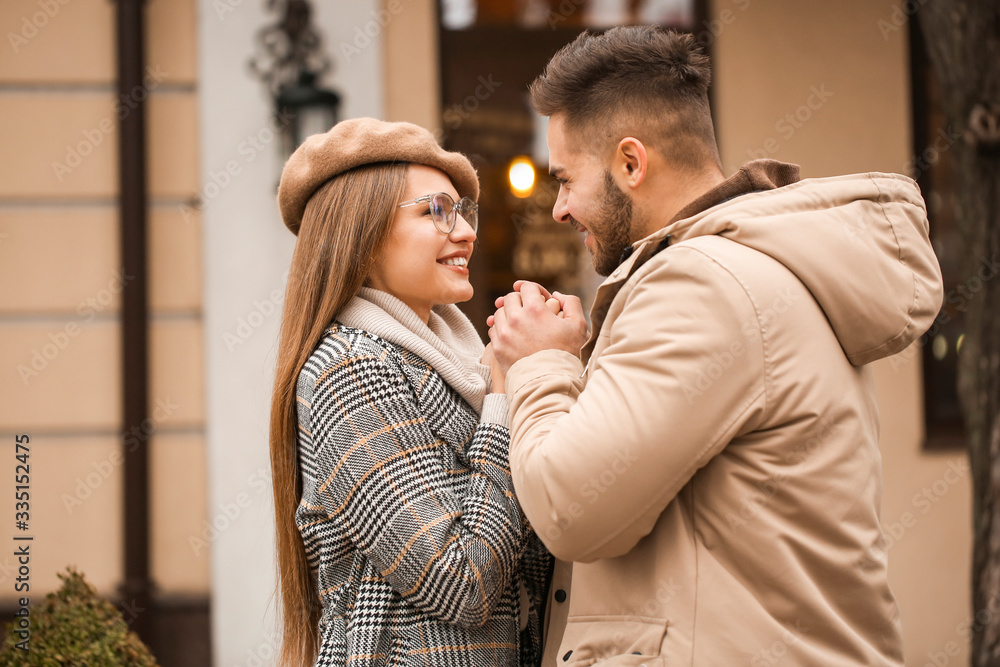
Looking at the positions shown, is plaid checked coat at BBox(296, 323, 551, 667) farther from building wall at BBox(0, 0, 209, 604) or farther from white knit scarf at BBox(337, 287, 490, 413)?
building wall at BBox(0, 0, 209, 604)

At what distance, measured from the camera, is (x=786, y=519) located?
1.44 metres

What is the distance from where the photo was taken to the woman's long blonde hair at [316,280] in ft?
6.27

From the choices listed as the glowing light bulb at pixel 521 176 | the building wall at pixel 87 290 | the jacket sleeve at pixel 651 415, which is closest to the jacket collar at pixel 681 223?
the jacket sleeve at pixel 651 415

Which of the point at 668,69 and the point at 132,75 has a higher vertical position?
the point at 132,75

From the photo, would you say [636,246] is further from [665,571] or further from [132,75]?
[132,75]

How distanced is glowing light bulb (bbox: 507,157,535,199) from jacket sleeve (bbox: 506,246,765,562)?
3493 mm

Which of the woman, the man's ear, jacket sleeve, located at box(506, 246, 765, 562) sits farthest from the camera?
the man's ear

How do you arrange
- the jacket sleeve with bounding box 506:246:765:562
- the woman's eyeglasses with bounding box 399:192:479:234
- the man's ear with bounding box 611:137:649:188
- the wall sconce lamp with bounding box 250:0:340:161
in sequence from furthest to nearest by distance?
the wall sconce lamp with bounding box 250:0:340:161
the woman's eyeglasses with bounding box 399:192:479:234
the man's ear with bounding box 611:137:649:188
the jacket sleeve with bounding box 506:246:765:562

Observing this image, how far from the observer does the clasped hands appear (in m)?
1.73

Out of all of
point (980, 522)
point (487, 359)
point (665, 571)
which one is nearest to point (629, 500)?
point (665, 571)

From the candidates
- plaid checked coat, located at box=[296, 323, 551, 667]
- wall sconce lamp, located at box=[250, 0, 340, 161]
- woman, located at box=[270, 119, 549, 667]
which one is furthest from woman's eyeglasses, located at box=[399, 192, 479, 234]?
wall sconce lamp, located at box=[250, 0, 340, 161]

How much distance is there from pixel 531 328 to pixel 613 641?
A: 24.6 inches

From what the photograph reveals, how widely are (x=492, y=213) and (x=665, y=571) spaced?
11.9 feet

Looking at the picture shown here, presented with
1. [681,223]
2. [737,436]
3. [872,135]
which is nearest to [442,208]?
[681,223]
